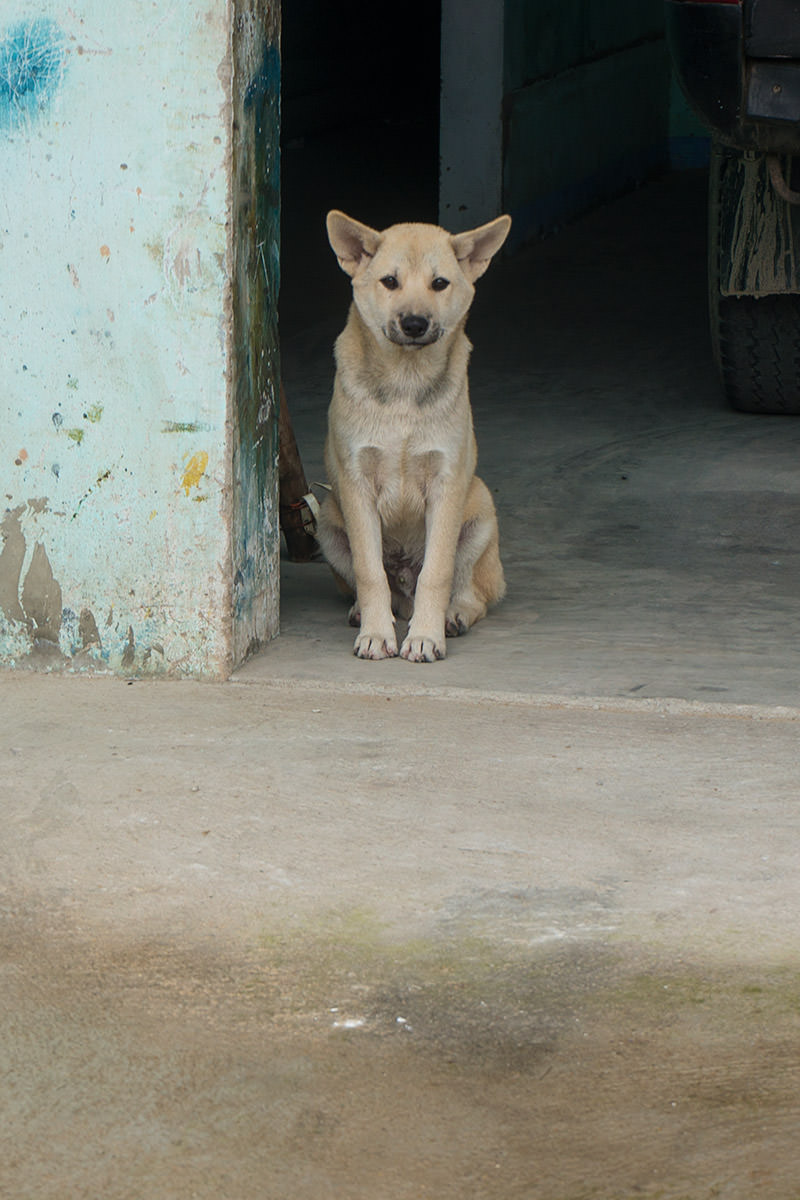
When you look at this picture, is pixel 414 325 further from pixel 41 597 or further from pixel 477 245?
pixel 41 597

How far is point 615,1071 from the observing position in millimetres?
2314

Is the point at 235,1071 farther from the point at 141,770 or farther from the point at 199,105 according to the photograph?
the point at 199,105

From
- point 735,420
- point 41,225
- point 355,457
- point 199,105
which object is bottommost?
point 735,420

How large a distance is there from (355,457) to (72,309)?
83cm

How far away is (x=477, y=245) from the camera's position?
14.0ft

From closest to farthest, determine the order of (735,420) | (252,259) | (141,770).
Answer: (141,770) < (252,259) < (735,420)

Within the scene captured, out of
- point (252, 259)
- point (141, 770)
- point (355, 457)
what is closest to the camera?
point (141, 770)

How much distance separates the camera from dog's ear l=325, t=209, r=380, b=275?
4.19 meters

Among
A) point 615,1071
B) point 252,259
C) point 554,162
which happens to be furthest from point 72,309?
point 554,162

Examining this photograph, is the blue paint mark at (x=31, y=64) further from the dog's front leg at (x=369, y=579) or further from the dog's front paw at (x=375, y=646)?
the dog's front paw at (x=375, y=646)

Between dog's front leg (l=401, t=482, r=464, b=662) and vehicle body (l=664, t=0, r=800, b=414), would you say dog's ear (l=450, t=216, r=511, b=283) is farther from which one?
vehicle body (l=664, t=0, r=800, b=414)

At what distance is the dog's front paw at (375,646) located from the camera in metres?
4.19

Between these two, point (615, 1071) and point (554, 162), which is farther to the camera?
point (554, 162)

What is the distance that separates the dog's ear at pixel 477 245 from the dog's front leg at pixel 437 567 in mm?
575
